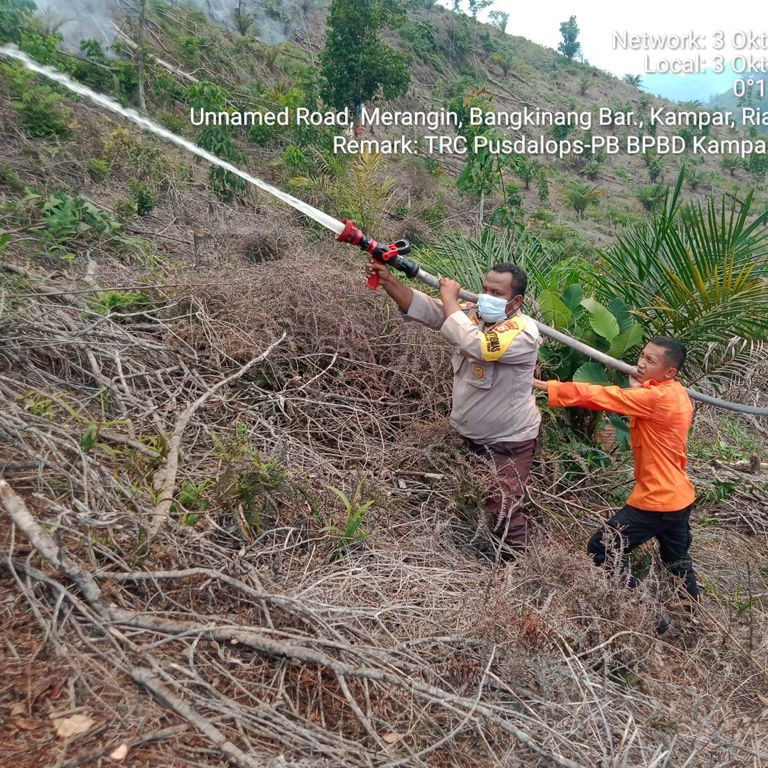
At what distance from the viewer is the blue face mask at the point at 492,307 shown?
9.13 ft

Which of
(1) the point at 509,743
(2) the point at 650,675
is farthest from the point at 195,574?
(2) the point at 650,675

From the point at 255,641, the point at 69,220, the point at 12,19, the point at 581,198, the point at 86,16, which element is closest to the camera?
the point at 255,641

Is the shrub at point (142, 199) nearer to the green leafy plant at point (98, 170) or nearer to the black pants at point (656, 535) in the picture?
the green leafy plant at point (98, 170)

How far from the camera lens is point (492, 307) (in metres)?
2.79

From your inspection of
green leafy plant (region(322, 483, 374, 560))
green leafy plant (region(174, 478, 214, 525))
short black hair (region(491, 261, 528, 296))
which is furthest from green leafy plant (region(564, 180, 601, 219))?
green leafy plant (region(174, 478, 214, 525))

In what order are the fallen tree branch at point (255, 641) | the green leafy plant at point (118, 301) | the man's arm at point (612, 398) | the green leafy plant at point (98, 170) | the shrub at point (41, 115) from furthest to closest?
1. the shrub at point (41, 115)
2. the green leafy plant at point (98, 170)
3. the green leafy plant at point (118, 301)
4. the man's arm at point (612, 398)
5. the fallen tree branch at point (255, 641)

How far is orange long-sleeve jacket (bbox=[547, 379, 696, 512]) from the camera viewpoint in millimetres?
2682

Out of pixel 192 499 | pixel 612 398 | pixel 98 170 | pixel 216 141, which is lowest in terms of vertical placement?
pixel 192 499

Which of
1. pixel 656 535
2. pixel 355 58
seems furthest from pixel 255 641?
pixel 355 58

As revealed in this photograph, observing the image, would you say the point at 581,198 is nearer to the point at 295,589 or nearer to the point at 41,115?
the point at 41,115

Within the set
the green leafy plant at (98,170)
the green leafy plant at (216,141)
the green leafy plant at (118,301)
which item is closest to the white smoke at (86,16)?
the green leafy plant at (216,141)

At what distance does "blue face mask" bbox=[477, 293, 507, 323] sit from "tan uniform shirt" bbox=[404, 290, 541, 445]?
49 mm

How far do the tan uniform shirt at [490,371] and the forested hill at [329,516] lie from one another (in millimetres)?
232

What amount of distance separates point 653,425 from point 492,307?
0.91 metres
